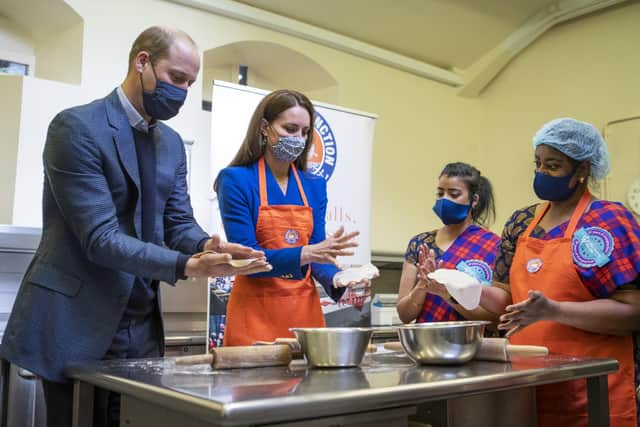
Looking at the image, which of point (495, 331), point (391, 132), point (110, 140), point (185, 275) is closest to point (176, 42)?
point (110, 140)

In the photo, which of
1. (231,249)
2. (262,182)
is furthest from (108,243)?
(262,182)

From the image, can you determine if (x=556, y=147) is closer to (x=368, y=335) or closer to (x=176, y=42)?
(x=368, y=335)

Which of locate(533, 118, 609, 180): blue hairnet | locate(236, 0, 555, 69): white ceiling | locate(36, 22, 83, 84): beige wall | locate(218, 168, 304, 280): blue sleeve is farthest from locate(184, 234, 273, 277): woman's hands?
locate(236, 0, 555, 69): white ceiling

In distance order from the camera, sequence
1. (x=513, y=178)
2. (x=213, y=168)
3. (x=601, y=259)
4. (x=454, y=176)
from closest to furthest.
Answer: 1. (x=601, y=259)
2. (x=454, y=176)
3. (x=213, y=168)
4. (x=513, y=178)

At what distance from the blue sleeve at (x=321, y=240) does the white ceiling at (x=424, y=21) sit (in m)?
2.22

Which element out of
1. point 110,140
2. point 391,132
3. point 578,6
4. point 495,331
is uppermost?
point 578,6

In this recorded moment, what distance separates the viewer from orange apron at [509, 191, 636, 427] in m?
1.66

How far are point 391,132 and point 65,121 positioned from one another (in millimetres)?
3463

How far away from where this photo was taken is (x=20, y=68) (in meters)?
3.69

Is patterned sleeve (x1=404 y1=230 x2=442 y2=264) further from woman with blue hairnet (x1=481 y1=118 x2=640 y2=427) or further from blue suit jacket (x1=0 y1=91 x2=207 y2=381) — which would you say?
blue suit jacket (x1=0 y1=91 x2=207 y2=381)

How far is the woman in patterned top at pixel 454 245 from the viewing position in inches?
97.9

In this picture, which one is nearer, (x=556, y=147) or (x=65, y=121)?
(x=65, y=121)

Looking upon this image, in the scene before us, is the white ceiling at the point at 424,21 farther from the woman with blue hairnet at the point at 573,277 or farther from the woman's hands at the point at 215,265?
the woman's hands at the point at 215,265

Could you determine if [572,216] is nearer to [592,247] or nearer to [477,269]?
[592,247]
